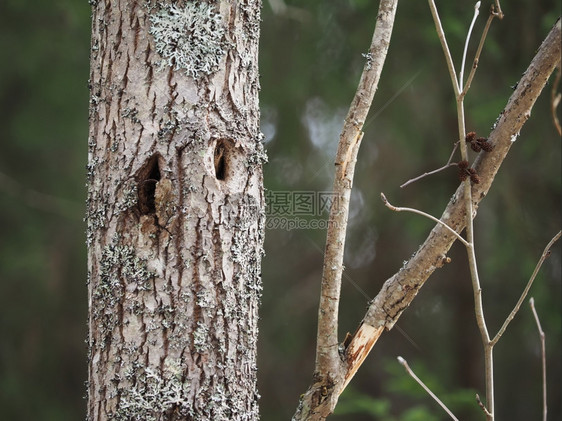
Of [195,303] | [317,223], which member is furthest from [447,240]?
[317,223]

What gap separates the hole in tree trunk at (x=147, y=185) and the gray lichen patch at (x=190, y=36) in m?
0.24

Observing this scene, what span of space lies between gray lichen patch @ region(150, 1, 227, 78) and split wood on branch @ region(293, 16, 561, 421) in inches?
18.2

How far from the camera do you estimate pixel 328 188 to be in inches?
164

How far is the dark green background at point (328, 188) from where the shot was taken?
3660 mm

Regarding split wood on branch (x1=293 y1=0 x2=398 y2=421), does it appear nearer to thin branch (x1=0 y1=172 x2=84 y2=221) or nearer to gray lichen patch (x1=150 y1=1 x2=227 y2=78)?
gray lichen patch (x1=150 y1=1 x2=227 y2=78)

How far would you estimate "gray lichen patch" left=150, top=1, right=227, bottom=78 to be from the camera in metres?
1.44

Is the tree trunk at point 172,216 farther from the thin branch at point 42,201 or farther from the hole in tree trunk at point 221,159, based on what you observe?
the thin branch at point 42,201

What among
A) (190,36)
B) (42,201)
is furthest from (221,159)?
(42,201)

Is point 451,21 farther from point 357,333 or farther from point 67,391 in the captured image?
point 67,391

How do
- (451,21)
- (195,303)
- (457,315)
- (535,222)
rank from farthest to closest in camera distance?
1. (457,315)
2. (535,222)
3. (451,21)
4. (195,303)

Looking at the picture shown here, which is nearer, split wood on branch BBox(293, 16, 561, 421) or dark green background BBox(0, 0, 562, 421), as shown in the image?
split wood on branch BBox(293, 16, 561, 421)

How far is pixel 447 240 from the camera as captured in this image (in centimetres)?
151

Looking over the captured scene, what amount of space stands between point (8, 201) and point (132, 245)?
124 inches

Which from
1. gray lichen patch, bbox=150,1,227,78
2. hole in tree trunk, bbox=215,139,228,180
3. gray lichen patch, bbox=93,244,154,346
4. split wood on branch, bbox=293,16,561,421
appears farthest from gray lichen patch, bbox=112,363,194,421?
gray lichen patch, bbox=150,1,227,78
